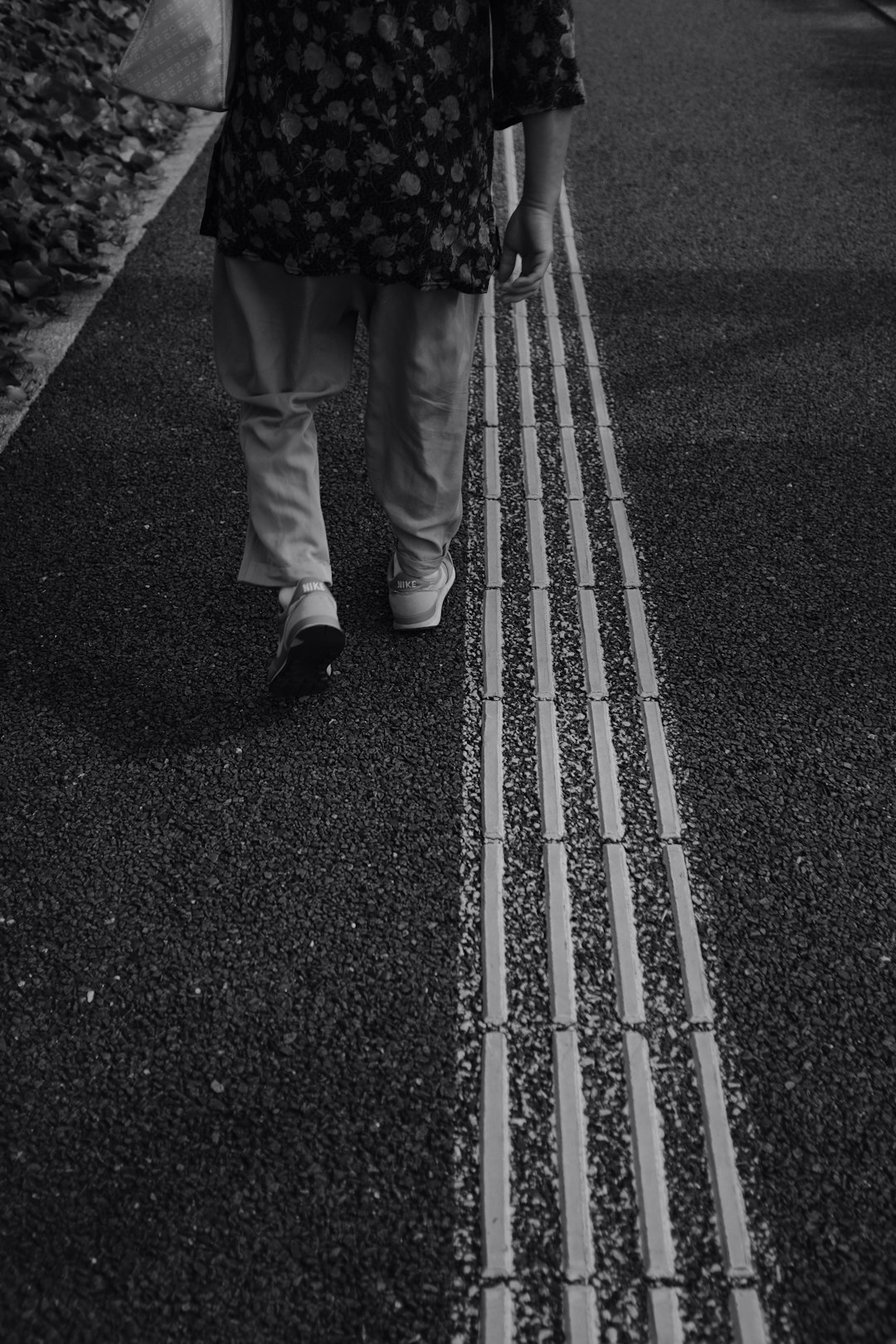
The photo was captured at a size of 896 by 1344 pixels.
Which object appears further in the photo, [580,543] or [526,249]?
[580,543]

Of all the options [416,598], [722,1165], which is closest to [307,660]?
[416,598]

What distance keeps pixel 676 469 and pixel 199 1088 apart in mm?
2548

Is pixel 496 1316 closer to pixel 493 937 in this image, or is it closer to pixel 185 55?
pixel 493 937

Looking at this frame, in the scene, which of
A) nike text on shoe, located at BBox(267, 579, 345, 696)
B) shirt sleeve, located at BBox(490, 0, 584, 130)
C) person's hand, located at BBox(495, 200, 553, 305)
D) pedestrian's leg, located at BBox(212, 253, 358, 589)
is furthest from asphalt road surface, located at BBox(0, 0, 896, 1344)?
shirt sleeve, located at BBox(490, 0, 584, 130)

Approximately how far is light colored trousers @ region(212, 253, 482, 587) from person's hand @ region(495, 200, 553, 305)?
106 millimetres

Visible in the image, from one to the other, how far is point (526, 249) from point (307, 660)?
1.01 m

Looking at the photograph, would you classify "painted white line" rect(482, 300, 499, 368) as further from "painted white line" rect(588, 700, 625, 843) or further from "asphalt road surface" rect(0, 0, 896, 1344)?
"painted white line" rect(588, 700, 625, 843)

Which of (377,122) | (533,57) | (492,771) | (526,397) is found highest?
(533,57)

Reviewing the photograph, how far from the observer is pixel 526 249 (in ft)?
8.16

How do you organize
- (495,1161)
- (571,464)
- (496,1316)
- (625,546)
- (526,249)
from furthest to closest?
(571,464) < (625,546) < (526,249) < (495,1161) < (496,1316)

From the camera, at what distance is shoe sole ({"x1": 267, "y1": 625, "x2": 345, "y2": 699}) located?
2604mm

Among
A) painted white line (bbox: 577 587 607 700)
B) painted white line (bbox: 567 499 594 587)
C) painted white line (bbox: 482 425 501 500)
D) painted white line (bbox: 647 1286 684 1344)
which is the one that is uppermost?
painted white line (bbox: 482 425 501 500)

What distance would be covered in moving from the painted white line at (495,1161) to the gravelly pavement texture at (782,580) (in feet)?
1.26

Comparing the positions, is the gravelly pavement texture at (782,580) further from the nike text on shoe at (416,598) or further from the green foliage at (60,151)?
the green foliage at (60,151)
